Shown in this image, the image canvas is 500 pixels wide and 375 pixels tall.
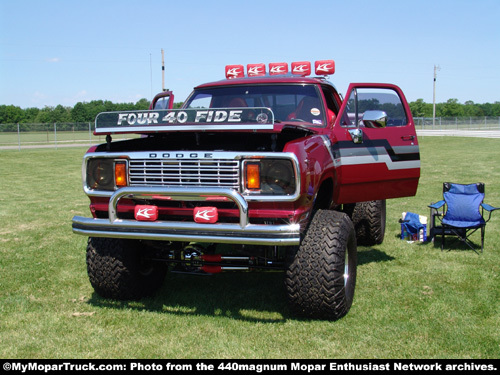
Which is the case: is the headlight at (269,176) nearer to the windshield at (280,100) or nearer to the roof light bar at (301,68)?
the windshield at (280,100)

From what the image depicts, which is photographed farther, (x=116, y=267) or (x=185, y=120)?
(x=116, y=267)

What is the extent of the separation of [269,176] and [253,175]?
12 centimetres

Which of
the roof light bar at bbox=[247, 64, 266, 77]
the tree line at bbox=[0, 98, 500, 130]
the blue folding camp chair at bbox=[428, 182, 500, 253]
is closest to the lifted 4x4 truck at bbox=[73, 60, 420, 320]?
the roof light bar at bbox=[247, 64, 266, 77]

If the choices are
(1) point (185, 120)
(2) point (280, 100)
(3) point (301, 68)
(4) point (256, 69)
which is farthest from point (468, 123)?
(1) point (185, 120)

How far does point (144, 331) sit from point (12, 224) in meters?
5.54

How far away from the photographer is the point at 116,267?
187 inches

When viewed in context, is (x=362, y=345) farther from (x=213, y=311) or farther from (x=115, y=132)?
(x=115, y=132)

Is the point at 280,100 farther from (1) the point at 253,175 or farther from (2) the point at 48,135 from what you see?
(2) the point at 48,135

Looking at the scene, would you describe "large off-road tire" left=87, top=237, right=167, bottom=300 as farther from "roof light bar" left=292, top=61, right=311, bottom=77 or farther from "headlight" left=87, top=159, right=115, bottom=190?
"roof light bar" left=292, top=61, right=311, bottom=77

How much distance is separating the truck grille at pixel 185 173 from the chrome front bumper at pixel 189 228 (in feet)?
0.53

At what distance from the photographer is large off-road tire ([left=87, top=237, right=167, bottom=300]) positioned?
15.5 ft

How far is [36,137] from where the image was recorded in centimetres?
3716

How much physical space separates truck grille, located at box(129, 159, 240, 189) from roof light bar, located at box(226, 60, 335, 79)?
109 inches

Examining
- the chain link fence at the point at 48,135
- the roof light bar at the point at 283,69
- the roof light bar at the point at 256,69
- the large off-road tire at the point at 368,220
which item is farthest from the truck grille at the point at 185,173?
the chain link fence at the point at 48,135
